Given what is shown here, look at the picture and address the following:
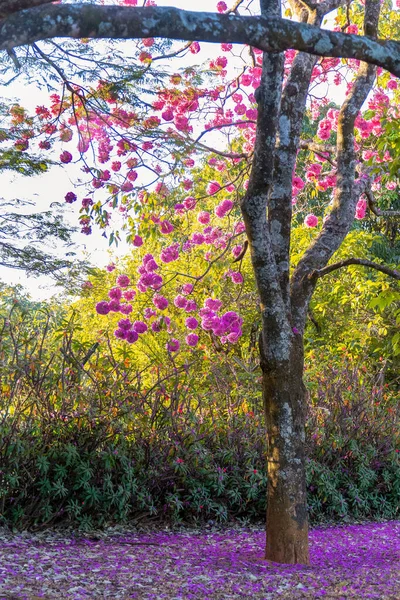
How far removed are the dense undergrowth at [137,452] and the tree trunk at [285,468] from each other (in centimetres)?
146

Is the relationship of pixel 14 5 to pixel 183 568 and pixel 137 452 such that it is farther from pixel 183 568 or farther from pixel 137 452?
pixel 137 452

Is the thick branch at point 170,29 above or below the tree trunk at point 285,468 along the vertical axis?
above

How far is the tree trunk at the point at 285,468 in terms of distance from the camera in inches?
206

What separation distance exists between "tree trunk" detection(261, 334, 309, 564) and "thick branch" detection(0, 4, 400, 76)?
257cm

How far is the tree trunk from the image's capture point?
5227mm

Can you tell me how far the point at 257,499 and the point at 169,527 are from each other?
103cm

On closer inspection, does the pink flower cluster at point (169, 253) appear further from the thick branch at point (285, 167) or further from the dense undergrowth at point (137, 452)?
the thick branch at point (285, 167)

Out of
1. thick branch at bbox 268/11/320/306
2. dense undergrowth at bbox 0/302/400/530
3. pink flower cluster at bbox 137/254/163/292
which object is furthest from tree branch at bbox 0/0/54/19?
pink flower cluster at bbox 137/254/163/292

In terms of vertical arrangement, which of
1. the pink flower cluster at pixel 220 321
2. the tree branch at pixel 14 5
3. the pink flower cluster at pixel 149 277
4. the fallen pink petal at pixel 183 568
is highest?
the pink flower cluster at pixel 149 277

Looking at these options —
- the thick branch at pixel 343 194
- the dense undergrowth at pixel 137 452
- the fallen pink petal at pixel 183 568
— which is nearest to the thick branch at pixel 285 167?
the thick branch at pixel 343 194

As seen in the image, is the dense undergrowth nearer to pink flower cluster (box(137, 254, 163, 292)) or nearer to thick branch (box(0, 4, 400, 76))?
pink flower cluster (box(137, 254, 163, 292))

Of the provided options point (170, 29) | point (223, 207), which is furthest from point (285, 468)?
point (223, 207)

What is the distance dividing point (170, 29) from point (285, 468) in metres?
3.32

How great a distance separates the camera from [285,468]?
17.2ft
